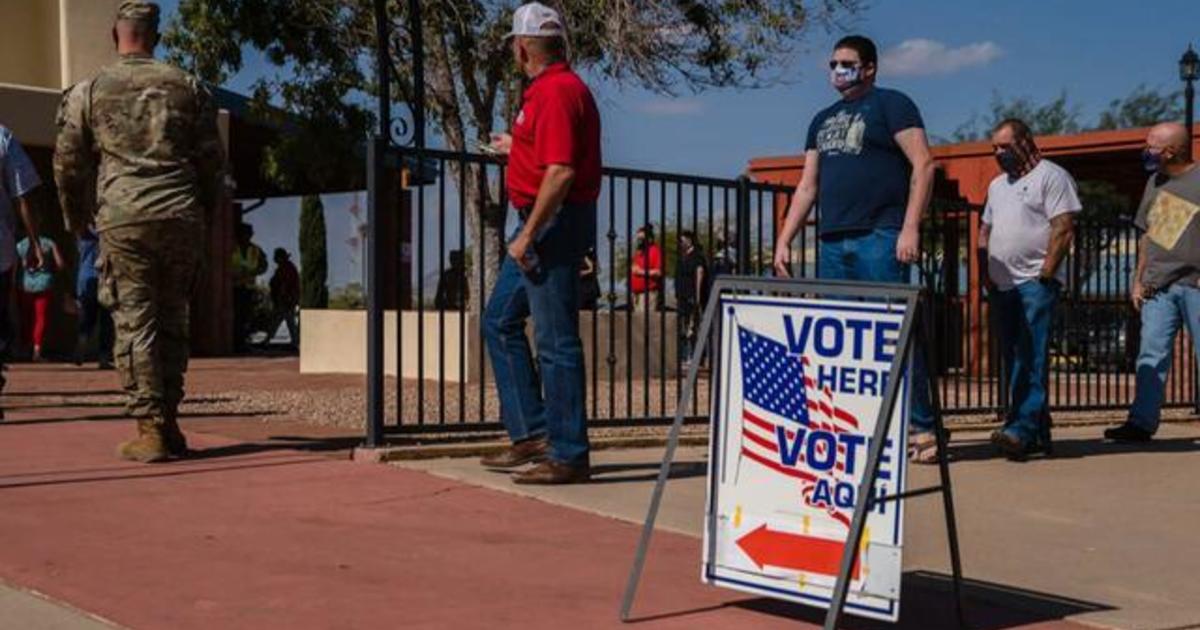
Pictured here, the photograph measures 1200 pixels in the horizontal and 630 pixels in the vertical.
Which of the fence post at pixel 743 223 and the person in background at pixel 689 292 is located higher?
the fence post at pixel 743 223

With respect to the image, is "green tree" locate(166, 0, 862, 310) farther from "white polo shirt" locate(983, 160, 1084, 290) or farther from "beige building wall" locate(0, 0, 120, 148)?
"white polo shirt" locate(983, 160, 1084, 290)

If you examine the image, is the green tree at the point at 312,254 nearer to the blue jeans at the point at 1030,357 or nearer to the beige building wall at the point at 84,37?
the beige building wall at the point at 84,37

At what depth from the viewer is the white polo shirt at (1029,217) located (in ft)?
27.4

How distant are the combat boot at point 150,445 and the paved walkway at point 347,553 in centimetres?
10

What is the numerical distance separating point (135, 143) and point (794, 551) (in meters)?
3.91

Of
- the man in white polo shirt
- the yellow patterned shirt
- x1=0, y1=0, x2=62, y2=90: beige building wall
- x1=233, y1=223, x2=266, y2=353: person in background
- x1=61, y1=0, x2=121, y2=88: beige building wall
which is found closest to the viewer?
the man in white polo shirt

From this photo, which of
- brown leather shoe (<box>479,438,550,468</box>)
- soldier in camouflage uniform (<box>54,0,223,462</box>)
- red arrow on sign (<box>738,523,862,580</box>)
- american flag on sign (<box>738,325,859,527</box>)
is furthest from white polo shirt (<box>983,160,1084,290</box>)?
red arrow on sign (<box>738,523,862,580</box>)

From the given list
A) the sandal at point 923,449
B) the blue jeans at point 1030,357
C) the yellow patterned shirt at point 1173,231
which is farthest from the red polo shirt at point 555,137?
the yellow patterned shirt at point 1173,231

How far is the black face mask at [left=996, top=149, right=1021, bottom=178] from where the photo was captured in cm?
842

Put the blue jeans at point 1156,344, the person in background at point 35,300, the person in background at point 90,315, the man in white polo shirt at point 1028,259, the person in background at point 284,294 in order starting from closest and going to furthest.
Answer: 1. the man in white polo shirt at point 1028,259
2. the blue jeans at point 1156,344
3. the person in background at point 90,315
4. the person in background at point 35,300
5. the person in background at point 284,294

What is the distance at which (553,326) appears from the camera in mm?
6578

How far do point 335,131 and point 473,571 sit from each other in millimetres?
16034

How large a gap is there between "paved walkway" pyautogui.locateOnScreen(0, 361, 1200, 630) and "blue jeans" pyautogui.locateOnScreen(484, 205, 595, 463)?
1.03ft

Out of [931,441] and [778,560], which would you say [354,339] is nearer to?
[931,441]
